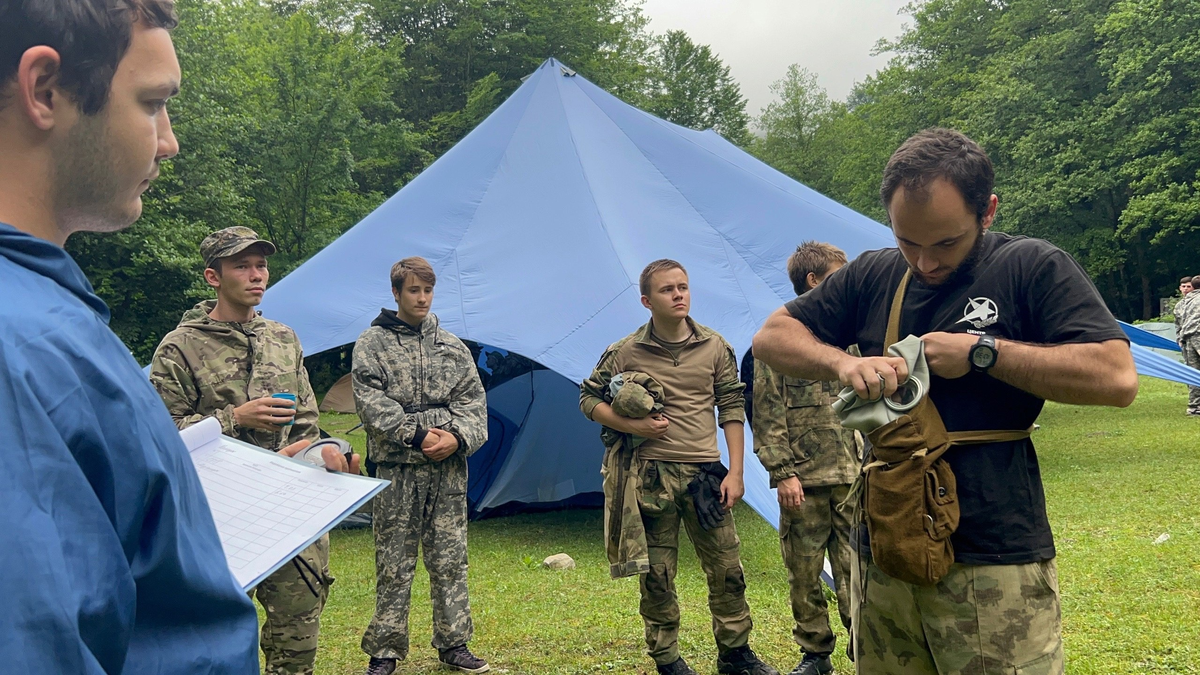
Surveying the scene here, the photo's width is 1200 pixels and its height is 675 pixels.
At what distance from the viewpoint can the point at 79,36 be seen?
0.82 m

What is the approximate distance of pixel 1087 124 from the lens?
25.2m

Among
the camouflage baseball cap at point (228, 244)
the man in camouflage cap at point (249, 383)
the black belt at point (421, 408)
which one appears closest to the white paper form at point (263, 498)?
the man in camouflage cap at point (249, 383)

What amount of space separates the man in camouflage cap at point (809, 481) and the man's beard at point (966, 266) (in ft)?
6.36

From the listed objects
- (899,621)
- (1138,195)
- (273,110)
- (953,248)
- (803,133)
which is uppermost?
(803,133)

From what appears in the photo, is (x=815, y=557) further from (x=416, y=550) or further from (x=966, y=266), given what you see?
(x=966, y=266)

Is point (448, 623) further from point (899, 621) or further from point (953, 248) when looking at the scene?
point (953, 248)

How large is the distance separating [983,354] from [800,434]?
7.24ft

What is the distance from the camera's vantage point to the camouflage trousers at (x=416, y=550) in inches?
153

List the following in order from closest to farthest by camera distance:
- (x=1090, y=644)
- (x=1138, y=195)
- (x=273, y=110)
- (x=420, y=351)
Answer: (x=1090, y=644) → (x=420, y=351) → (x=273, y=110) → (x=1138, y=195)

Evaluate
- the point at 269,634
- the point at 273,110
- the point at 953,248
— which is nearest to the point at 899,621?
the point at 953,248

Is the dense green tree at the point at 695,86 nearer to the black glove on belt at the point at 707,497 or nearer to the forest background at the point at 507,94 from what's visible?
the forest background at the point at 507,94

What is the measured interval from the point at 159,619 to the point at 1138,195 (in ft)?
96.0

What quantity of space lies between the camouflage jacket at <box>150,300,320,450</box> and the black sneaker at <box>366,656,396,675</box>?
114 cm

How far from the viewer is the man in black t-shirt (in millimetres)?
1796
